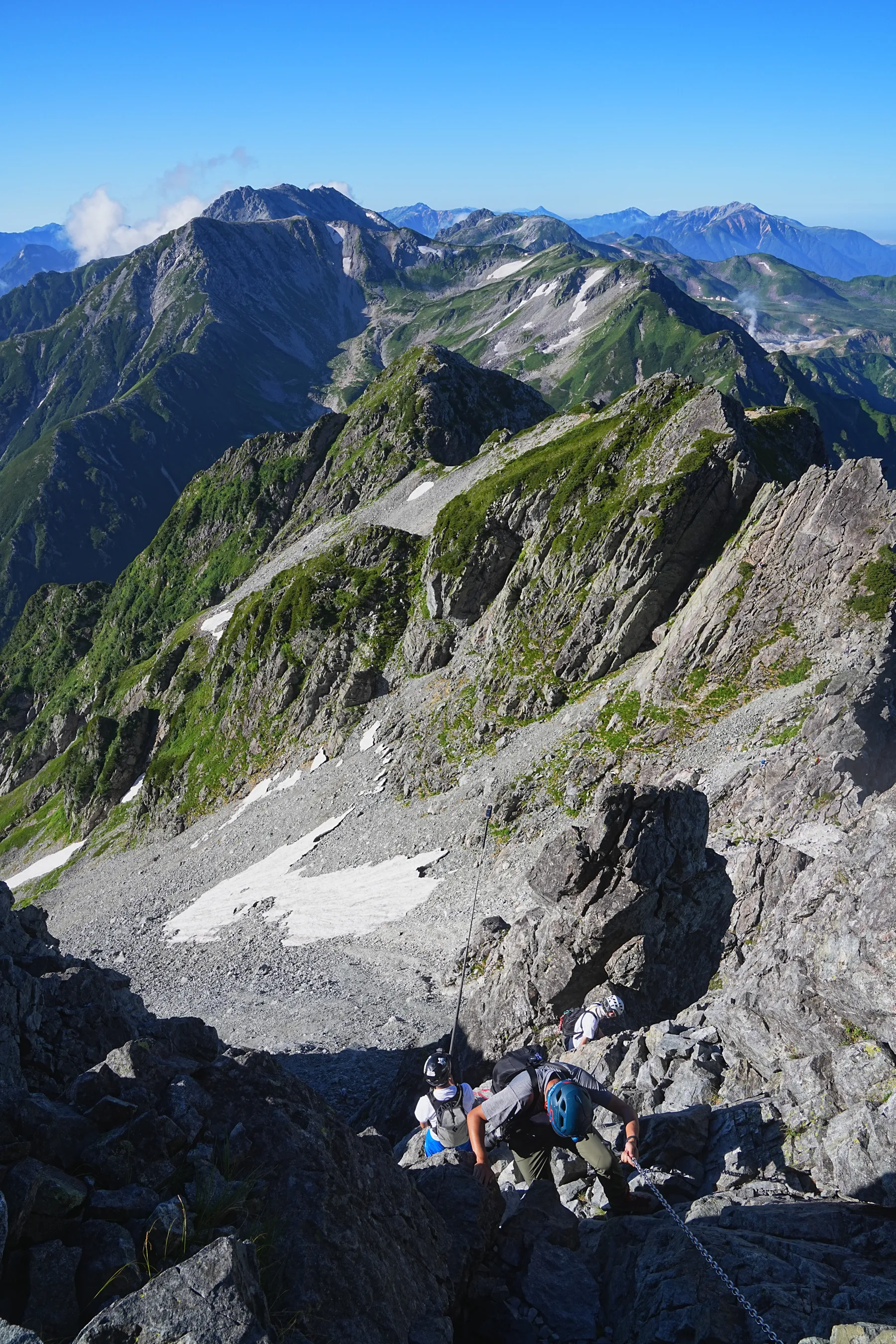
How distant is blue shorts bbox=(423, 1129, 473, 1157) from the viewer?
1210 cm

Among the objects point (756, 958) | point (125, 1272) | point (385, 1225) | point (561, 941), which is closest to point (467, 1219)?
point (385, 1225)

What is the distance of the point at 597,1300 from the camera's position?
30.6ft

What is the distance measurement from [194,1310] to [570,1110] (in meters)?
5.60

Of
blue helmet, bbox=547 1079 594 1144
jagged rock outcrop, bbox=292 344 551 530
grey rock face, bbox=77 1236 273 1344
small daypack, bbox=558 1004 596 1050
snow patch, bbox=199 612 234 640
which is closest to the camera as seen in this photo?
grey rock face, bbox=77 1236 273 1344

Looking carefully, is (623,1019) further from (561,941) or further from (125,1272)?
(125,1272)

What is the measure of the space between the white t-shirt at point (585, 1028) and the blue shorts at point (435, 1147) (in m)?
5.45

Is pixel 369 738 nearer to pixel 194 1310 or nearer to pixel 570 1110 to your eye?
pixel 570 1110

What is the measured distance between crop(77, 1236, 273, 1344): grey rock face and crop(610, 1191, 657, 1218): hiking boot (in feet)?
19.5

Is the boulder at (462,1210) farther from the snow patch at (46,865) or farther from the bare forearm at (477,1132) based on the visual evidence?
the snow patch at (46,865)

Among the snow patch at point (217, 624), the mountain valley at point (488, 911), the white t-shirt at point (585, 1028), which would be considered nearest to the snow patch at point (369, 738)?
the mountain valley at point (488, 911)

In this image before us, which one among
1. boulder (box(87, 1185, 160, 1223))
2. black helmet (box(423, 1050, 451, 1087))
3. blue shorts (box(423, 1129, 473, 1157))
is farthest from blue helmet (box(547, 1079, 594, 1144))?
boulder (box(87, 1185, 160, 1223))

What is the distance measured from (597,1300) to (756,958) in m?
9.85

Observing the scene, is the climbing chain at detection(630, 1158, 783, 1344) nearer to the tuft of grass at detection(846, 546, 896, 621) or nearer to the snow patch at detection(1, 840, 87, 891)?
the tuft of grass at detection(846, 546, 896, 621)

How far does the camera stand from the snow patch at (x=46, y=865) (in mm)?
81938
